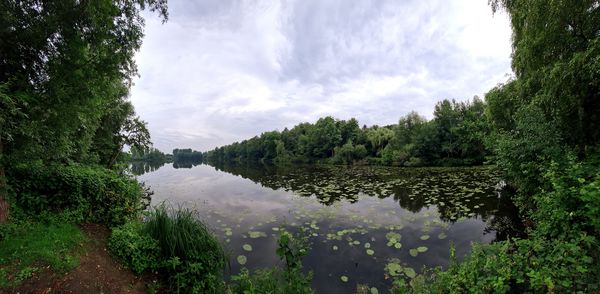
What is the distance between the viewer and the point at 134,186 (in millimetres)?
8312

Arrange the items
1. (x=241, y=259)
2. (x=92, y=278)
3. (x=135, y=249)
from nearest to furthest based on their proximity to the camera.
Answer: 1. (x=92, y=278)
2. (x=135, y=249)
3. (x=241, y=259)

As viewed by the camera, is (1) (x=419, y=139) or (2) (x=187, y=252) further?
(1) (x=419, y=139)

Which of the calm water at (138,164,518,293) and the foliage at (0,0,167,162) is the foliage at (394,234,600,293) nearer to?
the calm water at (138,164,518,293)

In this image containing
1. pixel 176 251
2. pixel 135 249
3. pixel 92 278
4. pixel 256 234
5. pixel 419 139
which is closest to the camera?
pixel 92 278

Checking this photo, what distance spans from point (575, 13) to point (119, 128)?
22.1 meters

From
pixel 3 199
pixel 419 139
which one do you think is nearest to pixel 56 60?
pixel 3 199

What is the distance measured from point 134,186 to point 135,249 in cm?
371

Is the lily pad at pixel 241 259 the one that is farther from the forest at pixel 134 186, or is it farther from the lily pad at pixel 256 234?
the lily pad at pixel 256 234

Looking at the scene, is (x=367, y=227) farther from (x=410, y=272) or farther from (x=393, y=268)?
(x=410, y=272)

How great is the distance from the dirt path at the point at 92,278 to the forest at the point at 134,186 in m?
0.15

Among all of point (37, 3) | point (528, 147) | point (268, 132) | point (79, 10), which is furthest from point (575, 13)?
point (268, 132)

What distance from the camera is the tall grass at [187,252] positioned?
511 centimetres

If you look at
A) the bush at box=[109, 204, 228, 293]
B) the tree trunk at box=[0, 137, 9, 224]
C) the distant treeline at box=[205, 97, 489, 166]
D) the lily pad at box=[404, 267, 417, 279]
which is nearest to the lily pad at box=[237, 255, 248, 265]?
the bush at box=[109, 204, 228, 293]

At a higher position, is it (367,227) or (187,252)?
(187,252)
